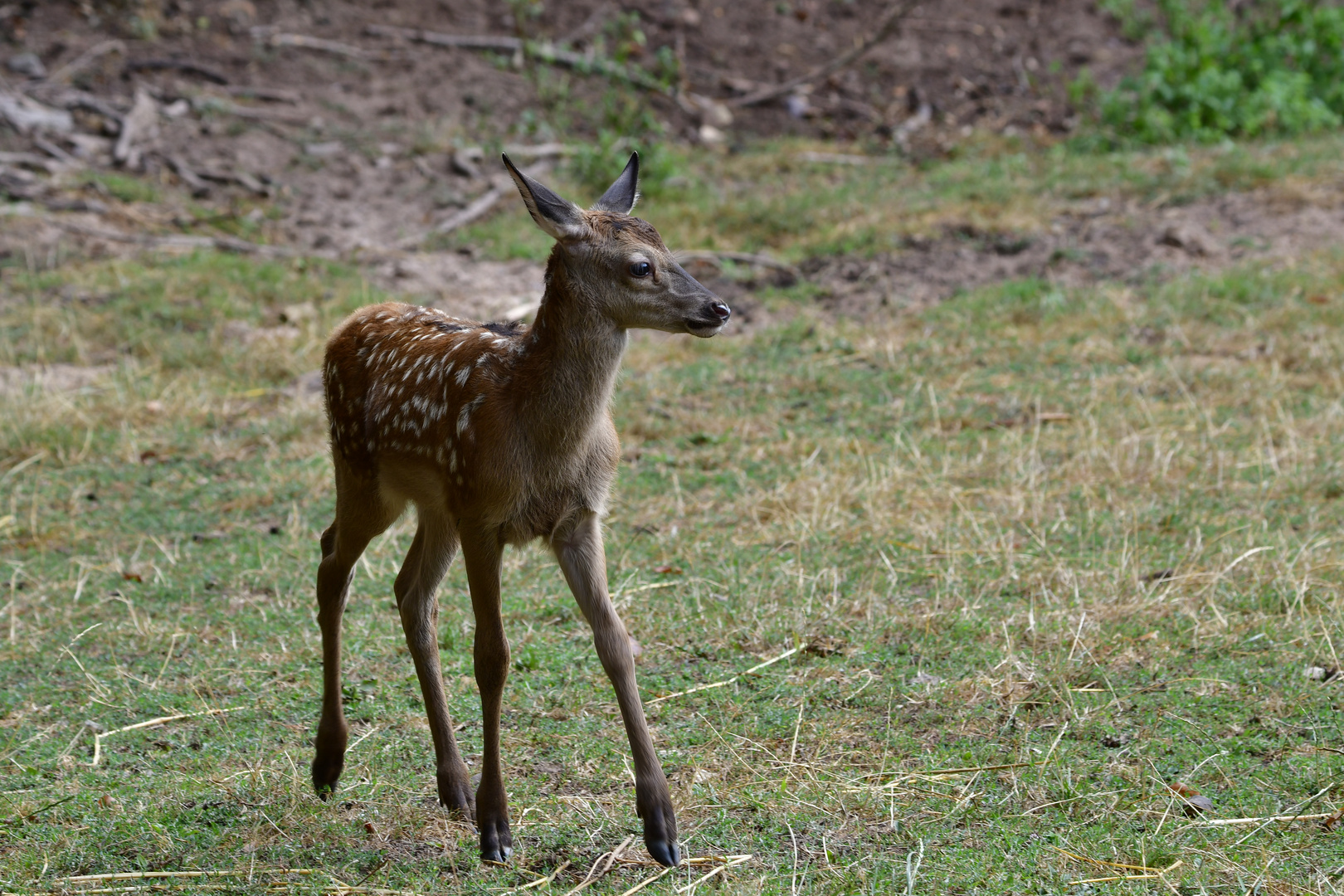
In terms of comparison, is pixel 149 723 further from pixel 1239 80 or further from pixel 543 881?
pixel 1239 80

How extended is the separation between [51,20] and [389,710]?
1210cm

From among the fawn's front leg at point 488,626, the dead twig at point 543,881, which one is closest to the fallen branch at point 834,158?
the fawn's front leg at point 488,626

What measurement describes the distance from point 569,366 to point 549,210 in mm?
521

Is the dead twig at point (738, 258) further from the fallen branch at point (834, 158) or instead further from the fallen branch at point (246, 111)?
the fallen branch at point (246, 111)

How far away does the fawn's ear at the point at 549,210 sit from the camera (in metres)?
4.38

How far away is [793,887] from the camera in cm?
409

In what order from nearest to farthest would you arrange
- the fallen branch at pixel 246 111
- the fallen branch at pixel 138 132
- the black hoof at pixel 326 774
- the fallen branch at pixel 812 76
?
the black hoof at pixel 326 774, the fallen branch at pixel 138 132, the fallen branch at pixel 246 111, the fallen branch at pixel 812 76

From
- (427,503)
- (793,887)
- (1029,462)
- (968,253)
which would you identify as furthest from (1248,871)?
(968,253)

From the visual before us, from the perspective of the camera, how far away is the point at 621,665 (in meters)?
4.40

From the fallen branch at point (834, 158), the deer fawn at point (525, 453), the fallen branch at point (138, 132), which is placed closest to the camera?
the deer fawn at point (525, 453)

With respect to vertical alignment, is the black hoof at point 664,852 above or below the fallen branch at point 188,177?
below

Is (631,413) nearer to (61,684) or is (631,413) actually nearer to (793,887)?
(61,684)

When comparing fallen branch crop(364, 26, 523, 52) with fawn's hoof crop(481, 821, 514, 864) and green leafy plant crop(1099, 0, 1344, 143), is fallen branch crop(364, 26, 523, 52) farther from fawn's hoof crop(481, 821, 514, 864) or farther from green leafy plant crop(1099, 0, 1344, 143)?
fawn's hoof crop(481, 821, 514, 864)

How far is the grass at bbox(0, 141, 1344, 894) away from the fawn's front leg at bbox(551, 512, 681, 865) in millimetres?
167
